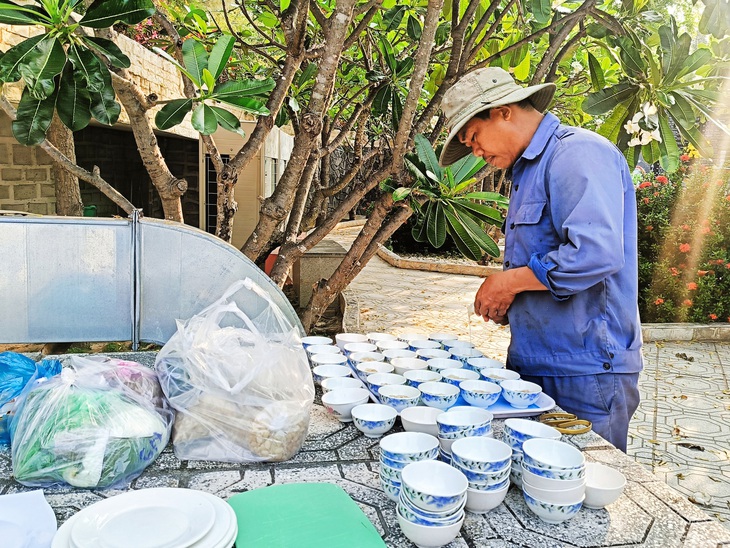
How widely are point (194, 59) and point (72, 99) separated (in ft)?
1.50

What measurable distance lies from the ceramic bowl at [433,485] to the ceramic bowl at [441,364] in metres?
0.72

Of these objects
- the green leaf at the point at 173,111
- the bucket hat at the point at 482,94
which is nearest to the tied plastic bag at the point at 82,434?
the green leaf at the point at 173,111

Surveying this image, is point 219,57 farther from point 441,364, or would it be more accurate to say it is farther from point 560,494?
point 560,494

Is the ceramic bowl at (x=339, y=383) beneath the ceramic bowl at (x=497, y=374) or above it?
beneath

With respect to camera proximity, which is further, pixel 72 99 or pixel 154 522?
pixel 72 99

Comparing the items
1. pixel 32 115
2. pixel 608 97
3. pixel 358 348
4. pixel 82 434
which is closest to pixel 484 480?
pixel 82 434

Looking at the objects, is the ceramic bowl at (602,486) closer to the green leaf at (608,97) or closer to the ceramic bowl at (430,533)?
the ceramic bowl at (430,533)

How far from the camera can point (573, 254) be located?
5.65ft

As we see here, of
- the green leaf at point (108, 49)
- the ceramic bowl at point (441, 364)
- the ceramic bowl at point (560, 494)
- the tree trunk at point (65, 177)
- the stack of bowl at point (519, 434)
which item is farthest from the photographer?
the tree trunk at point (65, 177)

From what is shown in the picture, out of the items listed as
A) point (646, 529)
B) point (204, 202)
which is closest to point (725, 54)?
point (646, 529)

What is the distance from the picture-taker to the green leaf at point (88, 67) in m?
2.04

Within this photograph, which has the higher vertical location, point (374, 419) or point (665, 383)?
point (374, 419)

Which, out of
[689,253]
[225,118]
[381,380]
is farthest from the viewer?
[689,253]

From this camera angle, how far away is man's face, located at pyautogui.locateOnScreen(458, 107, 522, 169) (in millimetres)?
2047
